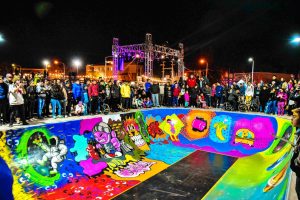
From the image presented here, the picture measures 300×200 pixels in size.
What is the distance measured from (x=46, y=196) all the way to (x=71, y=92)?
22.2 ft

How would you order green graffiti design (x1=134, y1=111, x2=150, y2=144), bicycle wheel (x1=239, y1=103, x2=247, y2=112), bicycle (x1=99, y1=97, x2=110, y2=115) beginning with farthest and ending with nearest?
1. bicycle wheel (x1=239, y1=103, x2=247, y2=112)
2. bicycle (x1=99, y1=97, x2=110, y2=115)
3. green graffiti design (x1=134, y1=111, x2=150, y2=144)

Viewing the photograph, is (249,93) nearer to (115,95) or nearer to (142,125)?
(142,125)

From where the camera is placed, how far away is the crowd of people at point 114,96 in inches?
366

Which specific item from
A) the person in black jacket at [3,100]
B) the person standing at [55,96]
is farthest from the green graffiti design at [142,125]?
the person in black jacket at [3,100]

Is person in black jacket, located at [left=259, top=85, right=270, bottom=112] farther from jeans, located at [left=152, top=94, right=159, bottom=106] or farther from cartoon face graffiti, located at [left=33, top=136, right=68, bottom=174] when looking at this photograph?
cartoon face graffiti, located at [left=33, top=136, right=68, bottom=174]

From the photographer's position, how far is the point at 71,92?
1271cm

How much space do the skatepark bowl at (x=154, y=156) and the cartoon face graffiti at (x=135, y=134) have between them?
0.06 m

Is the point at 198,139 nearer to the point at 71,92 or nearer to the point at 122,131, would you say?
the point at 122,131

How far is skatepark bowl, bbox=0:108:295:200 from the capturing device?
7.27m

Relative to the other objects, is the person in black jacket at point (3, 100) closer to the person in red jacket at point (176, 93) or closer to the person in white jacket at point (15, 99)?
the person in white jacket at point (15, 99)

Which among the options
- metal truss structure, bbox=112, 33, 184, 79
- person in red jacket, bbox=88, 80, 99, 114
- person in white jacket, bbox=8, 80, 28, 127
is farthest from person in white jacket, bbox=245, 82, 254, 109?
metal truss structure, bbox=112, 33, 184, 79

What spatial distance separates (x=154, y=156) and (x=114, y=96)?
463 cm

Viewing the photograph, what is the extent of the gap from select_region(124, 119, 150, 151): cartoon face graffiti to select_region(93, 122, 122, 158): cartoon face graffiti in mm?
1188

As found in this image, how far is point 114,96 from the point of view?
545 inches
